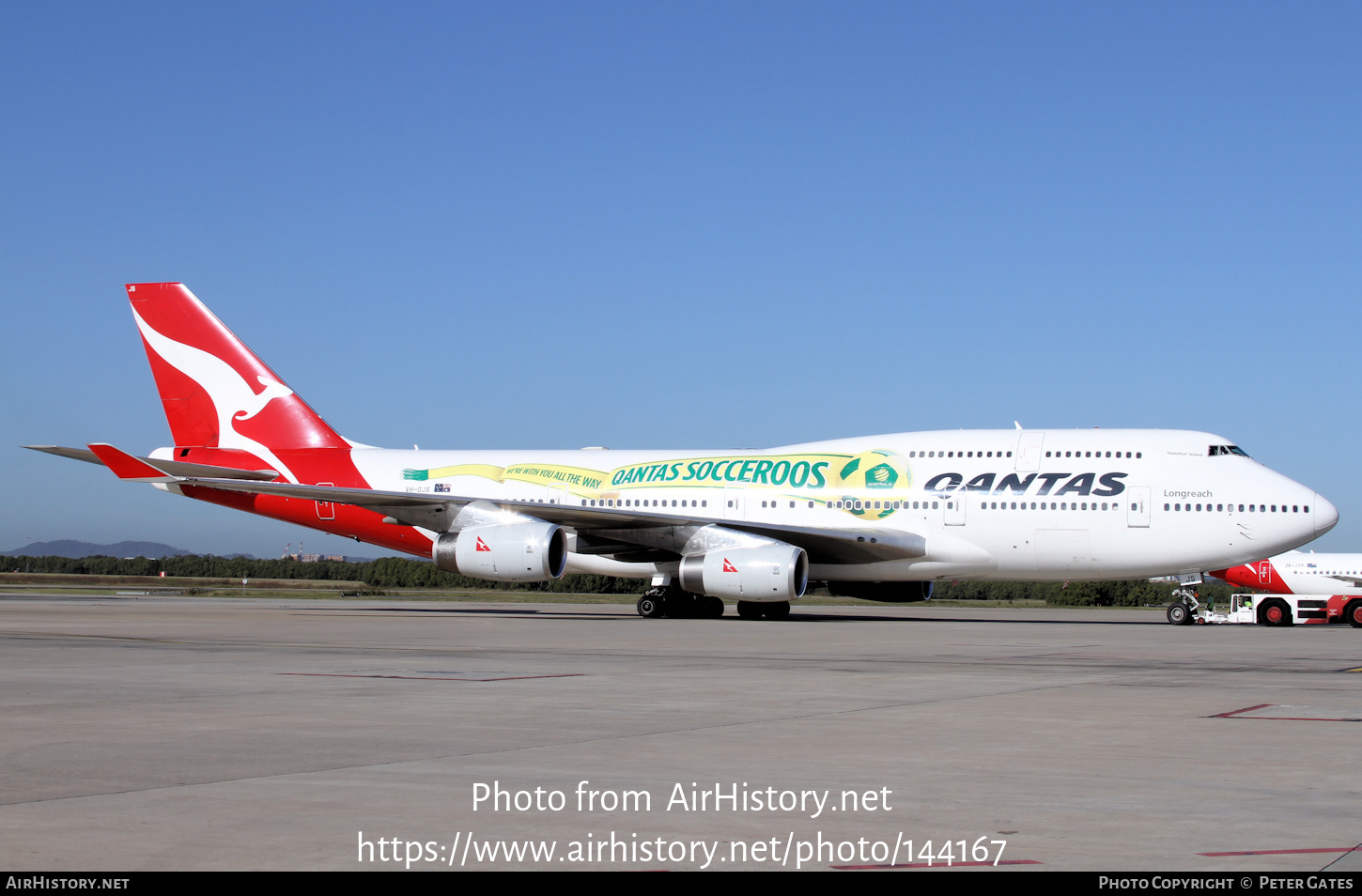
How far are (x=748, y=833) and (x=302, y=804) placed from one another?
205 cm

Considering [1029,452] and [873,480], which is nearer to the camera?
[1029,452]

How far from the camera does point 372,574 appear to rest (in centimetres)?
6906

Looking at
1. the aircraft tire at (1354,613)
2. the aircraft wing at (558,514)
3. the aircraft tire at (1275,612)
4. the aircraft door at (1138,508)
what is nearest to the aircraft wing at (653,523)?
the aircraft wing at (558,514)

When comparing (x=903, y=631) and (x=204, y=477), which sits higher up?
(x=204, y=477)

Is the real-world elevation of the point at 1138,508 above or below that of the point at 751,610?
above

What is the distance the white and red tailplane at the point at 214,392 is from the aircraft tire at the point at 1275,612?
24371 mm

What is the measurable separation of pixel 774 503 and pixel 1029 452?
5.79 metres

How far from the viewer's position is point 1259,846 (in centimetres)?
510

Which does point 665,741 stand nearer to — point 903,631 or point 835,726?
point 835,726

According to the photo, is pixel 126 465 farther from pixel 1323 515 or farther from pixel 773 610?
pixel 1323 515

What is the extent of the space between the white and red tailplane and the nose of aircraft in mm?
23053

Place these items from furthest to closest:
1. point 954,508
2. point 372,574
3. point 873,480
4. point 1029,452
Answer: point 372,574, point 873,480, point 1029,452, point 954,508

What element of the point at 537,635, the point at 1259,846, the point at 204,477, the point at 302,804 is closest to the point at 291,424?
the point at 204,477

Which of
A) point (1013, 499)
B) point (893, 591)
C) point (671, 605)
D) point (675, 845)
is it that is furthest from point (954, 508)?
point (675, 845)
